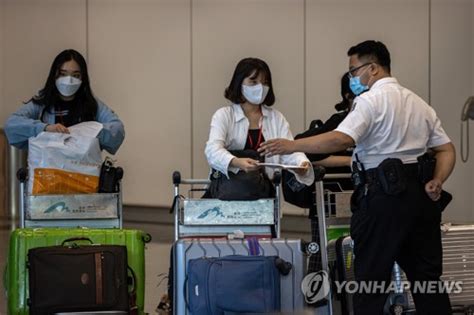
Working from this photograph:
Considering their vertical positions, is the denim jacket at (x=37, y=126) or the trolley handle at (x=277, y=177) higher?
A: the denim jacket at (x=37, y=126)

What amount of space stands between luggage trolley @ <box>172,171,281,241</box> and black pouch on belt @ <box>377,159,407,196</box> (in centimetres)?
72

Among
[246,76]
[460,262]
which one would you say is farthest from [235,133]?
[460,262]

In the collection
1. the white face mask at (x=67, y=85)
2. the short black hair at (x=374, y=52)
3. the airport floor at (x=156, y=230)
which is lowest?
the airport floor at (x=156, y=230)

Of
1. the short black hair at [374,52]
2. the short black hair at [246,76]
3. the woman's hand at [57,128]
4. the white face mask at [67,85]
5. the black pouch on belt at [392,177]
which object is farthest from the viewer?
the white face mask at [67,85]

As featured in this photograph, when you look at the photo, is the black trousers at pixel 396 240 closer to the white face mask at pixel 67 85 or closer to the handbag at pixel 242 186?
the handbag at pixel 242 186

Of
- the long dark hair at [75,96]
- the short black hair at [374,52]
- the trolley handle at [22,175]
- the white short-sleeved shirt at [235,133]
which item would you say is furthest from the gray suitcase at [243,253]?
the long dark hair at [75,96]

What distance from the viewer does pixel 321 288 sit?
3.84 metres

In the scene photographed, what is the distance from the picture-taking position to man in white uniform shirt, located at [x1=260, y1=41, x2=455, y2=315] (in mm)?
3486

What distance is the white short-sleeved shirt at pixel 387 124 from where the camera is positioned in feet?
11.4

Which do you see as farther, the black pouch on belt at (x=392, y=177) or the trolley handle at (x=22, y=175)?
the trolley handle at (x=22, y=175)

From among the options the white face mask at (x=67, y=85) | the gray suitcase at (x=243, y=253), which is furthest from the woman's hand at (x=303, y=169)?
the white face mask at (x=67, y=85)

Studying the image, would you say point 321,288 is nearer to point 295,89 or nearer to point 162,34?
point 295,89

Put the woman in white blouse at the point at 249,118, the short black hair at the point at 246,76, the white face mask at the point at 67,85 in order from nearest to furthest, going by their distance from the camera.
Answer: the woman in white blouse at the point at 249,118, the short black hair at the point at 246,76, the white face mask at the point at 67,85

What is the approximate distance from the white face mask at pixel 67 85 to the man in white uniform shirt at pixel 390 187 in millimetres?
1536
